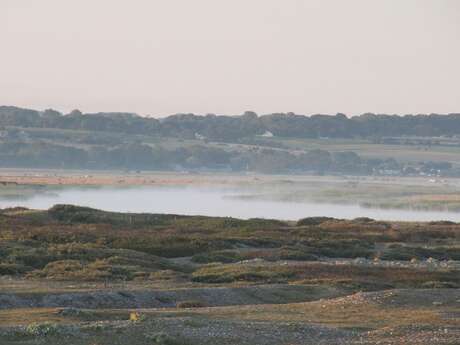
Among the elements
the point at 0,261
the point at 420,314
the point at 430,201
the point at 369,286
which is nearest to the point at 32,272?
the point at 0,261

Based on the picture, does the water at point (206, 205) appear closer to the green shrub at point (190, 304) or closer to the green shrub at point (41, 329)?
the green shrub at point (190, 304)

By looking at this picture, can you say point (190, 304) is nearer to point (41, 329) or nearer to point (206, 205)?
point (41, 329)

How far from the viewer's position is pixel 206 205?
11256 cm

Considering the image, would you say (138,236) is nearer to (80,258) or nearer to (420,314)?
(80,258)

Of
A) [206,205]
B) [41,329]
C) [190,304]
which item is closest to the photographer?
[41,329]

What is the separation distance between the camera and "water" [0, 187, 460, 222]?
101 meters

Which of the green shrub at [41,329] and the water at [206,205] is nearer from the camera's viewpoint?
the green shrub at [41,329]

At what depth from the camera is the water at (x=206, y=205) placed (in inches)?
3991

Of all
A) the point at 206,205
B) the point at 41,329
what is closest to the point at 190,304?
the point at 41,329

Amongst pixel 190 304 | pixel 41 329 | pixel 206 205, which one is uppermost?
pixel 41 329

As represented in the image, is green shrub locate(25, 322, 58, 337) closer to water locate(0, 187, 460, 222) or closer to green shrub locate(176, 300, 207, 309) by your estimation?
green shrub locate(176, 300, 207, 309)

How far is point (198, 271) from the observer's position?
45562mm

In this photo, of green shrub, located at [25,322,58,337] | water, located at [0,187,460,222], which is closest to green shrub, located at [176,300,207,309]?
green shrub, located at [25,322,58,337]

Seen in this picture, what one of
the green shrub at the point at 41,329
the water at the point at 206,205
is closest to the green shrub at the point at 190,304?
the green shrub at the point at 41,329
